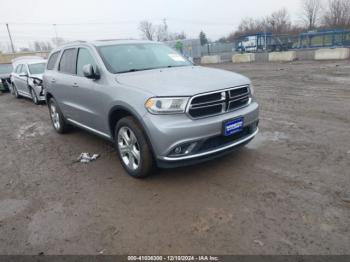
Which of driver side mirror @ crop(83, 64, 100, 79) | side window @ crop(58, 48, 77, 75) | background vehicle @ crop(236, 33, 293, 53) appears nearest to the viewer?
driver side mirror @ crop(83, 64, 100, 79)

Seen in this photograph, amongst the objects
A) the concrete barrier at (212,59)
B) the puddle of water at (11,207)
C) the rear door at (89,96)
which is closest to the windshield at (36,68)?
the rear door at (89,96)

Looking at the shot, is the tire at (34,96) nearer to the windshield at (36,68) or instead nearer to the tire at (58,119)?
the windshield at (36,68)

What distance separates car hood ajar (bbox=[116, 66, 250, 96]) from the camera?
3.40m

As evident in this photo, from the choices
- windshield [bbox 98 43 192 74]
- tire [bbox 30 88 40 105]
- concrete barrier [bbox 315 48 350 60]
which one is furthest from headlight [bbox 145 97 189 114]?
concrete barrier [bbox 315 48 350 60]

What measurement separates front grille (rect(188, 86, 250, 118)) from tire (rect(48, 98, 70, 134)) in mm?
3776

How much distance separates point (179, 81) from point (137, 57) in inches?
50.8

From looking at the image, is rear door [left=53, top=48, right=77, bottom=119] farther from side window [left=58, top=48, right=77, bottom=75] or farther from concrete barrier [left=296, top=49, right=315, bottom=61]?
concrete barrier [left=296, top=49, right=315, bottom=61]

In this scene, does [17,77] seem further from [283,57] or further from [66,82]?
[283,57]

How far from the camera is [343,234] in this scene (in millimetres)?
2629

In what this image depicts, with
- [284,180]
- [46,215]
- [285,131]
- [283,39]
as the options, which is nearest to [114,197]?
[46,215]

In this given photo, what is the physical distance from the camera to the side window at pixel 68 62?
17.0ft

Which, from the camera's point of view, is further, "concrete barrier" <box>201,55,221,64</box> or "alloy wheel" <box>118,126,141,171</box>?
"concrete barrier" <box>201,55,221,64</box>

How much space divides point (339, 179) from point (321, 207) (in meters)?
0.75

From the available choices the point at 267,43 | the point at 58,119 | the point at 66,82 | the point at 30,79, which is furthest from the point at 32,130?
the point at 267,43
